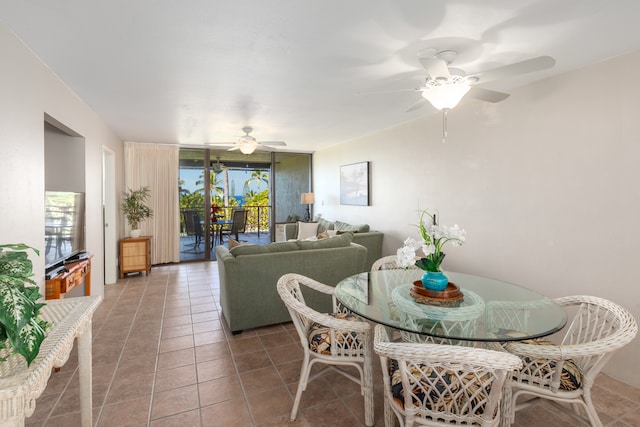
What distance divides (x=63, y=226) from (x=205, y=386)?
1.90 m

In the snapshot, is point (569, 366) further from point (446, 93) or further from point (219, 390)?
point (219, 390)

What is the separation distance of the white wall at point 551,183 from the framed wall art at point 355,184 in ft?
4.05

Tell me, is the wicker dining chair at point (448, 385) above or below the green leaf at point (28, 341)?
below

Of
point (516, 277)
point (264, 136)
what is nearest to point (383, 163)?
point (264, 136)

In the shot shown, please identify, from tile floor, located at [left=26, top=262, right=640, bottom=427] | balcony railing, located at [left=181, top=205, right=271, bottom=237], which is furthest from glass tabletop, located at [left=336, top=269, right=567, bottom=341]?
balcony railing, located at [left=181, top=205, right=271, bottom=237]

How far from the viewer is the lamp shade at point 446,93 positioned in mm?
2186

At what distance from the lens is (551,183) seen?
2.79 meters

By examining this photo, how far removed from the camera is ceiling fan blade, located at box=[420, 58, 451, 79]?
76.2 inches

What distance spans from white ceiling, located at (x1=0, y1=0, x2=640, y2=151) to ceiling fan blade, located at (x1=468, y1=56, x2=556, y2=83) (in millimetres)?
255

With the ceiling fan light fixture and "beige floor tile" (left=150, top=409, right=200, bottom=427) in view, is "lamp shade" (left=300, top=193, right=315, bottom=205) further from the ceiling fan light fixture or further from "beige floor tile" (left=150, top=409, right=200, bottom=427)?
"beige floor tile" (left=150, top=409, right=200, bottom=427)

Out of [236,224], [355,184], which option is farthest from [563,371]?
[236,224]

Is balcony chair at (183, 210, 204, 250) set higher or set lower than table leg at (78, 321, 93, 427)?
higher

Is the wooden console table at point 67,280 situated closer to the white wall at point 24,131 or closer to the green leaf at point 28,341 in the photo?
the white wall at point 24,131

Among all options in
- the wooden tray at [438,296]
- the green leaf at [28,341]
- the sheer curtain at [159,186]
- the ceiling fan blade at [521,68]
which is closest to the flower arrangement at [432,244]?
the wooden tray at [438,296]
